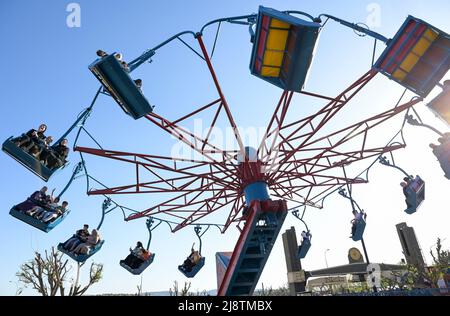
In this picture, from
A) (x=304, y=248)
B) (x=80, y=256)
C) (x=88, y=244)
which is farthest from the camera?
(x=304, y=248)

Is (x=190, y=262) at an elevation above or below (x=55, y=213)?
below

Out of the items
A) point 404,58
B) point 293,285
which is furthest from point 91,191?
point 293,285

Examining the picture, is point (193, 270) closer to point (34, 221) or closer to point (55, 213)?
point (55, 213)

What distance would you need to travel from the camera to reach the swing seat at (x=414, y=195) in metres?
9.79

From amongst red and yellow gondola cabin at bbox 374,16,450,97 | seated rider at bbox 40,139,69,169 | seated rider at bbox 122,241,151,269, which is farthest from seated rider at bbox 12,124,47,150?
Answer: red and yellow gondola cabin at bbox 374,16,450,97

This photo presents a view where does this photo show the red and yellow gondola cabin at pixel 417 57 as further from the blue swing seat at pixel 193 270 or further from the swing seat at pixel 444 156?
the blue swing seat at pixel 193 270

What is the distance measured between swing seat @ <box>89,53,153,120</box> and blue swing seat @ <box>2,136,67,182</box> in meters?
2.95

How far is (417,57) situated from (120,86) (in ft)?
23.8

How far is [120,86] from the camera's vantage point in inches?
252

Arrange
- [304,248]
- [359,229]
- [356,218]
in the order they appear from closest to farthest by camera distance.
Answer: [359,229], [356,218], [304,248]

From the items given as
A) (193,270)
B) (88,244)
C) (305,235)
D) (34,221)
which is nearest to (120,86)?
(34,221)

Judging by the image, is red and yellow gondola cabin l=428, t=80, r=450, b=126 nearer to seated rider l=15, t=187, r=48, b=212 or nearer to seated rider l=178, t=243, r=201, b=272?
seated rider l=178, t=243, r=201, b=272

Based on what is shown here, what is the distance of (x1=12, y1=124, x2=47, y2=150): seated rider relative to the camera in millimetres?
7285
